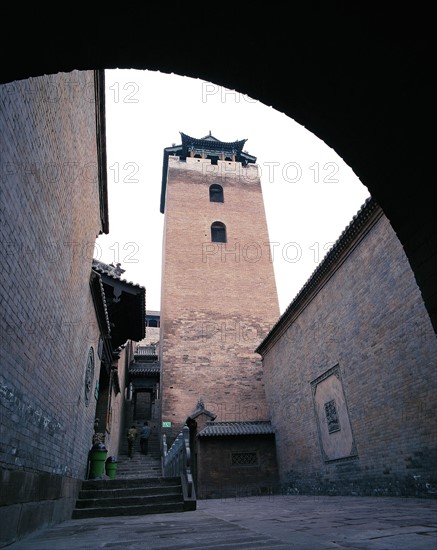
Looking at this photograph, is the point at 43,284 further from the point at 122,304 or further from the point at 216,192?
the point at 216,192

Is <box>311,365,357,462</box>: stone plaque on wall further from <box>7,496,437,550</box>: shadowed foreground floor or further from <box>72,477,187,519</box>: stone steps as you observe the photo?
<box>7,496,437,550</box>: shadowed foreground floor

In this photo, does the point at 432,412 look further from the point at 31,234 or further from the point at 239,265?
the point at 239,265

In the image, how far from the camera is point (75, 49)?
78.5 inches

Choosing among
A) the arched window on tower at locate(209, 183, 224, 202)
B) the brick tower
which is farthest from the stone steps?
the arched window on tower at locate(209, 183, 224, 202)

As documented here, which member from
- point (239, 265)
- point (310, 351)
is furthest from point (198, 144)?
point (310, 351)

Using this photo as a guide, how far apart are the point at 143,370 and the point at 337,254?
14172 mm

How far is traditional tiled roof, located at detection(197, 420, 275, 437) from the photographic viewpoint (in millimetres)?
13141

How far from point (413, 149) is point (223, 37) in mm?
1198

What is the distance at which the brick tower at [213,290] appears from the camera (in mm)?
16078

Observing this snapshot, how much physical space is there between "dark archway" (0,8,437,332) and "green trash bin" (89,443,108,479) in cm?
749

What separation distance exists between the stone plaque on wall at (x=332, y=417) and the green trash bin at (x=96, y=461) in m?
5.47

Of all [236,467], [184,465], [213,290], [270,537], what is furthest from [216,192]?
[270,537]

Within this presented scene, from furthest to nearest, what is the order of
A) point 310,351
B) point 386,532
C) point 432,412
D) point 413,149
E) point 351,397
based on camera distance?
point 310,351 → point 351,397 → point 432,412 → point 386,532 → point 413,149

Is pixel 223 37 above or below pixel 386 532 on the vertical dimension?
above
